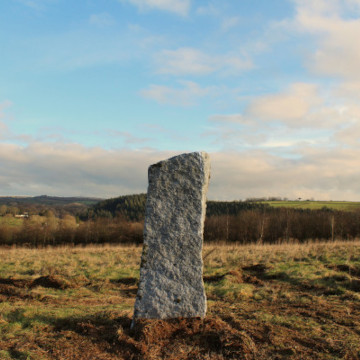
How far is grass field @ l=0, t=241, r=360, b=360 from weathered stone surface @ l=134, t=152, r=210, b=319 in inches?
13.6

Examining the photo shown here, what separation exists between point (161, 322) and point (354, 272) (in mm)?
8828

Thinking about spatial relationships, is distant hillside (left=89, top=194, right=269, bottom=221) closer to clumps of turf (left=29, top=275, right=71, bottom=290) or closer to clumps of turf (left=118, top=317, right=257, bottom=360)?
clumps of turf (left=29, top=275, right=71, bottom=290)

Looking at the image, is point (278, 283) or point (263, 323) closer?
point (263, 323)

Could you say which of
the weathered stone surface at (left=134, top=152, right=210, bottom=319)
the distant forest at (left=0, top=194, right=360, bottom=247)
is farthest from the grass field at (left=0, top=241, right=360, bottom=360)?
the distant forest at (left=0, top=194, right=360, bottom=247)

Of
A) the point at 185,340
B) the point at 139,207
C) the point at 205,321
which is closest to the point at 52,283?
the point at 205,321

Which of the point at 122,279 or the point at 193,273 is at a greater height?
the point at 193,273

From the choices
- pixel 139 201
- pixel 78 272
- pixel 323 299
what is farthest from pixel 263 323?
pixel 139 201

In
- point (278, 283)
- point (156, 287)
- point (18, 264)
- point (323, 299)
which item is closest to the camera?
point (156, 287)

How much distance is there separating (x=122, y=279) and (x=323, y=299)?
676 centimetres

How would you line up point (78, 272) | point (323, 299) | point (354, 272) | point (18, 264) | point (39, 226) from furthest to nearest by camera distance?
point (39, 226), point (18, 264), point (78, 272), point (354, 272), point (323, 299)

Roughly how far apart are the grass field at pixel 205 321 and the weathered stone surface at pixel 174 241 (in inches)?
13.6

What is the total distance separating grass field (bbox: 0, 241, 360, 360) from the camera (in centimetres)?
493

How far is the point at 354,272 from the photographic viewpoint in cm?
1163

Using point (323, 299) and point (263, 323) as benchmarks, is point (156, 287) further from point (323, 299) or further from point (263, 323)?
point (323, 299)
